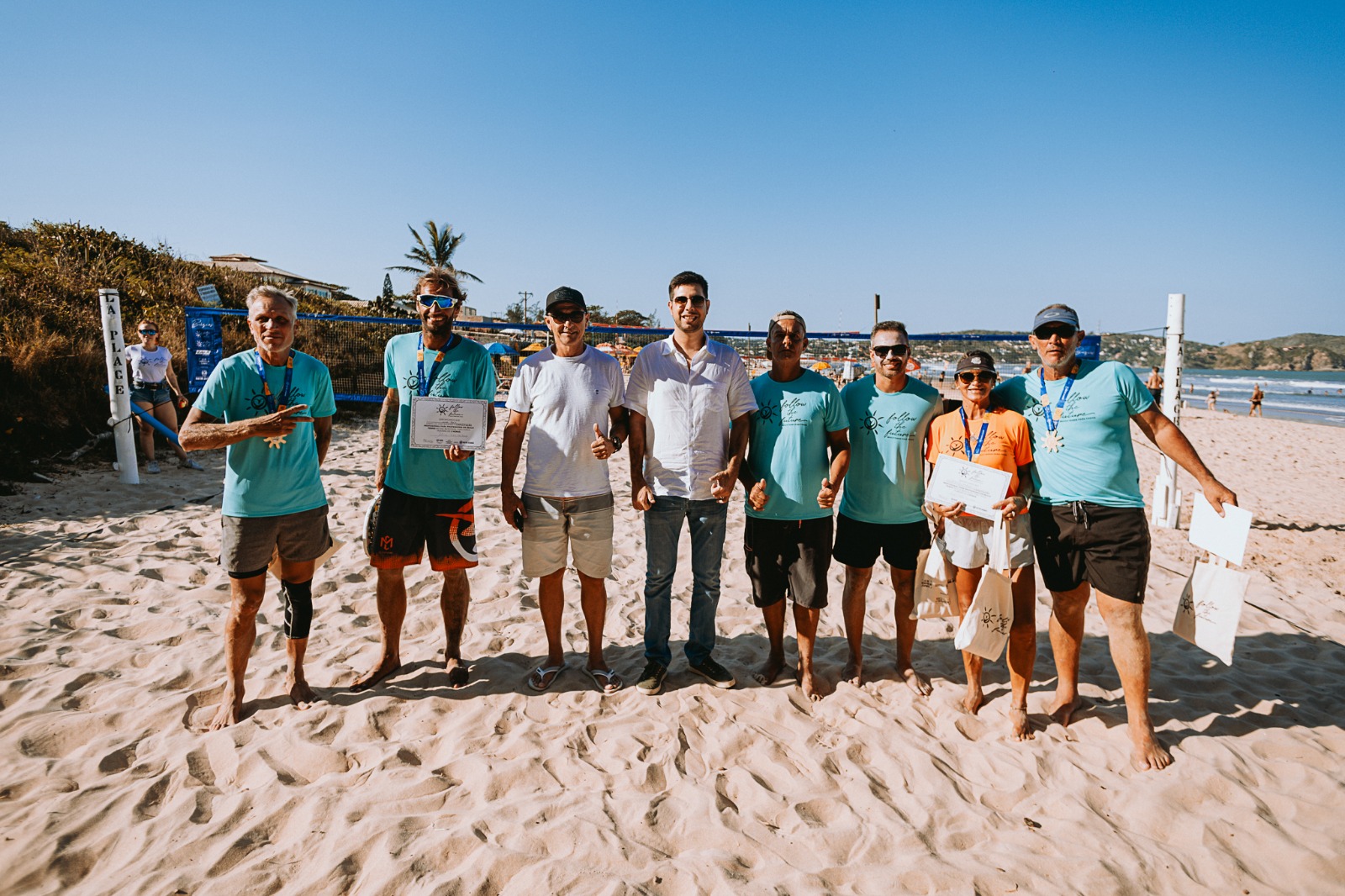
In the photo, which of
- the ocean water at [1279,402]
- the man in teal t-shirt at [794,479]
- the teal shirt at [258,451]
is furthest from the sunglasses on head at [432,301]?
the ocean water at [1279,402]

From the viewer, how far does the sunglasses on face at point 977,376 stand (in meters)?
2.84

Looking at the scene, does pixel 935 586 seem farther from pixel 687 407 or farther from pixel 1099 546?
pixel 687 407

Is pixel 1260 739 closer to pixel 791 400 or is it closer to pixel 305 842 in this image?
pixel 791 400

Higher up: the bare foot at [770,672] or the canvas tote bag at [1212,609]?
the canvas tote bag at [1212,609]

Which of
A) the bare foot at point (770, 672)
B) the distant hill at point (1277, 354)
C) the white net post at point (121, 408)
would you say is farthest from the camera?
the distant hill at point (1277, 354)

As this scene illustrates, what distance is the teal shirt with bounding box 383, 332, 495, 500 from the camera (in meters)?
2.97

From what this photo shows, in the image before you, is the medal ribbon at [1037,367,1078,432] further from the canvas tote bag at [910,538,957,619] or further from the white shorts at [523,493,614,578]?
the white shorts at [523,493,614,578]

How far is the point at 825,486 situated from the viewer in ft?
9.89

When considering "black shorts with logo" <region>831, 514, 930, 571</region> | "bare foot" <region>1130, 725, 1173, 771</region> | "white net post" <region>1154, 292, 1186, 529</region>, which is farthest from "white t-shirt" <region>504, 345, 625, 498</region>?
"white net post" <region>1154, 292, 1186, 529</region>

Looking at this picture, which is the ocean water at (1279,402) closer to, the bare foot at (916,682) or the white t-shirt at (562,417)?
the bare foot at (916,682)

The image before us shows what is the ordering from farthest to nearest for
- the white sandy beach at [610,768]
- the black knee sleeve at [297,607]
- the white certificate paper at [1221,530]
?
the black knee sleeve at [297,607] → the white certificate paper at [1221,530] → the white sandy beach at [610,768]

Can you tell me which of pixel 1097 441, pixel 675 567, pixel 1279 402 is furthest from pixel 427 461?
pixel 1279 402

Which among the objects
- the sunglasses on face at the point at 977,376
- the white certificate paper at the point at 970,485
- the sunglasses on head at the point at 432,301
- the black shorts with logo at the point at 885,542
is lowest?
the black shorts with logo at the point at 885,542

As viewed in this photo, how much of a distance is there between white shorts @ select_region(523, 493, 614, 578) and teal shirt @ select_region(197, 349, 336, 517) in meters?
0.99
